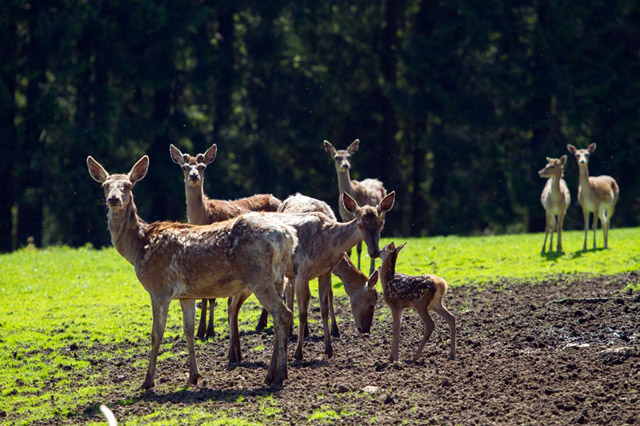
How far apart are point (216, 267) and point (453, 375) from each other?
2839 mm

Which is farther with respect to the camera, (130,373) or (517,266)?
(517,266)

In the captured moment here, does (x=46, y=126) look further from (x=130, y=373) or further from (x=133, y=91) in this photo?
(x=130, y=373)

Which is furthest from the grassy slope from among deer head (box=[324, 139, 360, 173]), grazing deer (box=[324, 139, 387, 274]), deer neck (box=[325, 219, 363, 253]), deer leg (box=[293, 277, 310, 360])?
deer neck (box=[325, 219, 363, 253])

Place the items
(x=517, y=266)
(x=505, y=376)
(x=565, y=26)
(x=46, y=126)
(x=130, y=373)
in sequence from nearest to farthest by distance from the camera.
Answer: (x=505, y=376), (x=130, y=373), (x=517, y=266), (x=46, y=126), (x=565, y=26)

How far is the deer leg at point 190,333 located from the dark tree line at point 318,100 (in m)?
22.3

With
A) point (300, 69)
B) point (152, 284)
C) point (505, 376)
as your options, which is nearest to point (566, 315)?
point (505, 376)

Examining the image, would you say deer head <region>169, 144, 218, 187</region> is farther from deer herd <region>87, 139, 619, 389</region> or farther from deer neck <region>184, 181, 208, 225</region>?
deer herd <region>87, 139, 619, 389</region>

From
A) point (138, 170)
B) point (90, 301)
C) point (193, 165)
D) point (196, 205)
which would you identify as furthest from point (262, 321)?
point (90, 301)

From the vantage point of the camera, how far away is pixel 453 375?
10336mm

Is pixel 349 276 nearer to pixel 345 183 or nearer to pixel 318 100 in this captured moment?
pixel 345 183

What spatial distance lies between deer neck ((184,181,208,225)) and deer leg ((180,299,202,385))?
3.99 metres

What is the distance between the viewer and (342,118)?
125 feet

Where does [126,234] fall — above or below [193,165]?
below

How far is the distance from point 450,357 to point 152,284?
3556 mm
